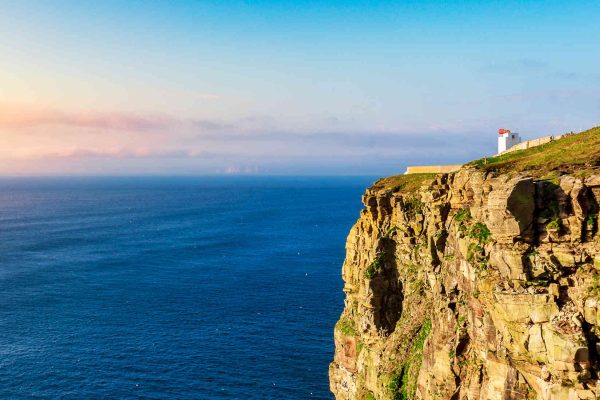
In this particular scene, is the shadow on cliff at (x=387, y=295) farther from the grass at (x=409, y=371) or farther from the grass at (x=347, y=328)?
the grass at (x=409, y=371)

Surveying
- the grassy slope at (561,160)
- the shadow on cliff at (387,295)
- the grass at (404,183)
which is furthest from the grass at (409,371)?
the grass at (404,183)

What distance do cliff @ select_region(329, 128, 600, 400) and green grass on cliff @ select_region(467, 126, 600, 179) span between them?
0.12 metres

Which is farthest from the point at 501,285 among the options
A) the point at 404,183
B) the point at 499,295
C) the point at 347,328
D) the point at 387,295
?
the point at 404,183

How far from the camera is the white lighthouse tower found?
7369 cm

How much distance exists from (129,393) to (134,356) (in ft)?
41.2

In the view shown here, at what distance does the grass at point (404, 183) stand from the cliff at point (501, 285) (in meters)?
6.35

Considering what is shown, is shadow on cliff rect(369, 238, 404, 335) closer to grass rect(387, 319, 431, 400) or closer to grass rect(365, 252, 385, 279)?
grass rect(365, 252, 385, 279)

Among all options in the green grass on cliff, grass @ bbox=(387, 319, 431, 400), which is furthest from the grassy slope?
grass @ bbox=(387, 319, 431, 400)

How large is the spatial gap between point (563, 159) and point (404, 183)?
27909mm

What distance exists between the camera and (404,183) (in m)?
65.2

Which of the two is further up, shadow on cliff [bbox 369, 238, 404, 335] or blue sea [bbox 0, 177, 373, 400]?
shadow on cliff [bbox 369, 238, 404, 335]

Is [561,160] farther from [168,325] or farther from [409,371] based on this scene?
[168,325]

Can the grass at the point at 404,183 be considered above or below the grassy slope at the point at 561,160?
below

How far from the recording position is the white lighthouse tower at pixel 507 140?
7369 centimetres
